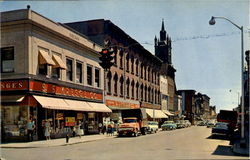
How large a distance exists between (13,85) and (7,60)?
2393mm

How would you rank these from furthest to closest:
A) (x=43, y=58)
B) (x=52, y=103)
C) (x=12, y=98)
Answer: (x=52, y=103) < (x=43, y=58) < (x=12, y=98)

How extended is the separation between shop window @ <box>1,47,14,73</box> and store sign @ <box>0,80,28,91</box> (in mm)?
1163

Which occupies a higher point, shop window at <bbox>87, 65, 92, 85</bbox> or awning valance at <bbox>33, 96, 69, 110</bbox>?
shop window at <bbox>87, 65, 92, 85</bbox>

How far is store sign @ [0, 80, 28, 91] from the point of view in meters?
26.1

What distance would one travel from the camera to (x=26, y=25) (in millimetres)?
26781

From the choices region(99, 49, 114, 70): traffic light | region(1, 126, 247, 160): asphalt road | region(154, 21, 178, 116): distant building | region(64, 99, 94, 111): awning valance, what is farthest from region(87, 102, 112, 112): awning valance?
region(154, 21, 178, 116): distant building

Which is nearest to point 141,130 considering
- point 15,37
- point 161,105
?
point 15,37

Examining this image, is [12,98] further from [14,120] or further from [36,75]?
[36,75]

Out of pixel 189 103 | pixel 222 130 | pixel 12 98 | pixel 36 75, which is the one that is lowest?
pixel 189 103

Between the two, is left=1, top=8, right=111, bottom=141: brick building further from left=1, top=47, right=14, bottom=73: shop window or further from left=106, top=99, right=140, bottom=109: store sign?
left=106, top=99, right=140, bottom=109: store sign

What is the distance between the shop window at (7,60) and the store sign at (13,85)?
1.16 metres

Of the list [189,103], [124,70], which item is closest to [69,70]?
[124,70]

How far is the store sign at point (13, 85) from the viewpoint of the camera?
26.1m

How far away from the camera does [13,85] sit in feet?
86.6
